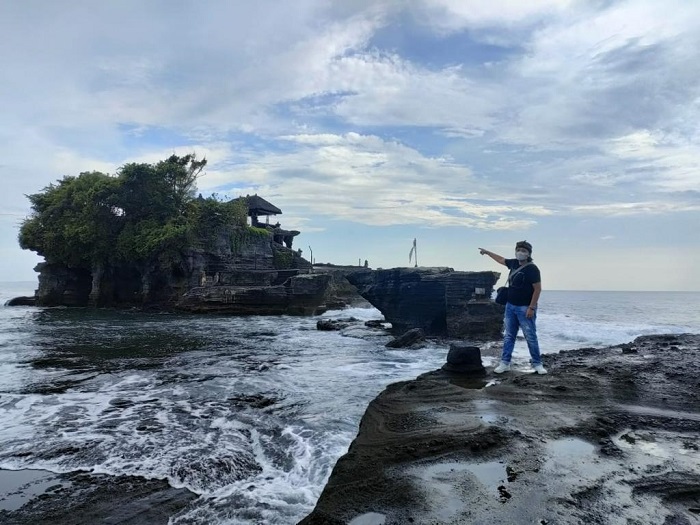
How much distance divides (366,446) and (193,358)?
8349 millimetres

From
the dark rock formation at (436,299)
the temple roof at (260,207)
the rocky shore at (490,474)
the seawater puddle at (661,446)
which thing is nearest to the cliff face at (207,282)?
the temple roof at (260,207)

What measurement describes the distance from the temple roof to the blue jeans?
3862cm

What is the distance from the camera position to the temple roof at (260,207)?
1768 inches

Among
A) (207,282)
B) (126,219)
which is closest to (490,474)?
(207,282)

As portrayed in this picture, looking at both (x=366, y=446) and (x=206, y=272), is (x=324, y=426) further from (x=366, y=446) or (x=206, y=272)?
(x=206, y=272)

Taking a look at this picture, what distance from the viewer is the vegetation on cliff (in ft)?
111

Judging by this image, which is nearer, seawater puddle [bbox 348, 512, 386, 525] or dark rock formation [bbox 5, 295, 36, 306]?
seawater puddle [bbox 348, 512, 386, 525]

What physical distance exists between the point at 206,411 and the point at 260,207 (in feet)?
130

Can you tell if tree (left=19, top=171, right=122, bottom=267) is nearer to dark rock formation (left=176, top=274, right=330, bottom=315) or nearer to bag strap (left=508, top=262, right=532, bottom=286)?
dark rock formation (left=176, top=274, right=330, bottom=315)

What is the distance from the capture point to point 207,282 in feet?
111

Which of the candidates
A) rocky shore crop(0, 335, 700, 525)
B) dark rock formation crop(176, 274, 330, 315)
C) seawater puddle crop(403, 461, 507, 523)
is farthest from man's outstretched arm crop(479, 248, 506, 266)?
dark rock formation crop(176, 274, 330, 315)

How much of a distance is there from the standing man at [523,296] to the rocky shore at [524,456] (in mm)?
876

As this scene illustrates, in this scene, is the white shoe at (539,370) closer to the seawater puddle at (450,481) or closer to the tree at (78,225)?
the seawater puddle at (450,481)

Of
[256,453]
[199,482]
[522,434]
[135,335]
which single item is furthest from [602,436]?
[135,335]
